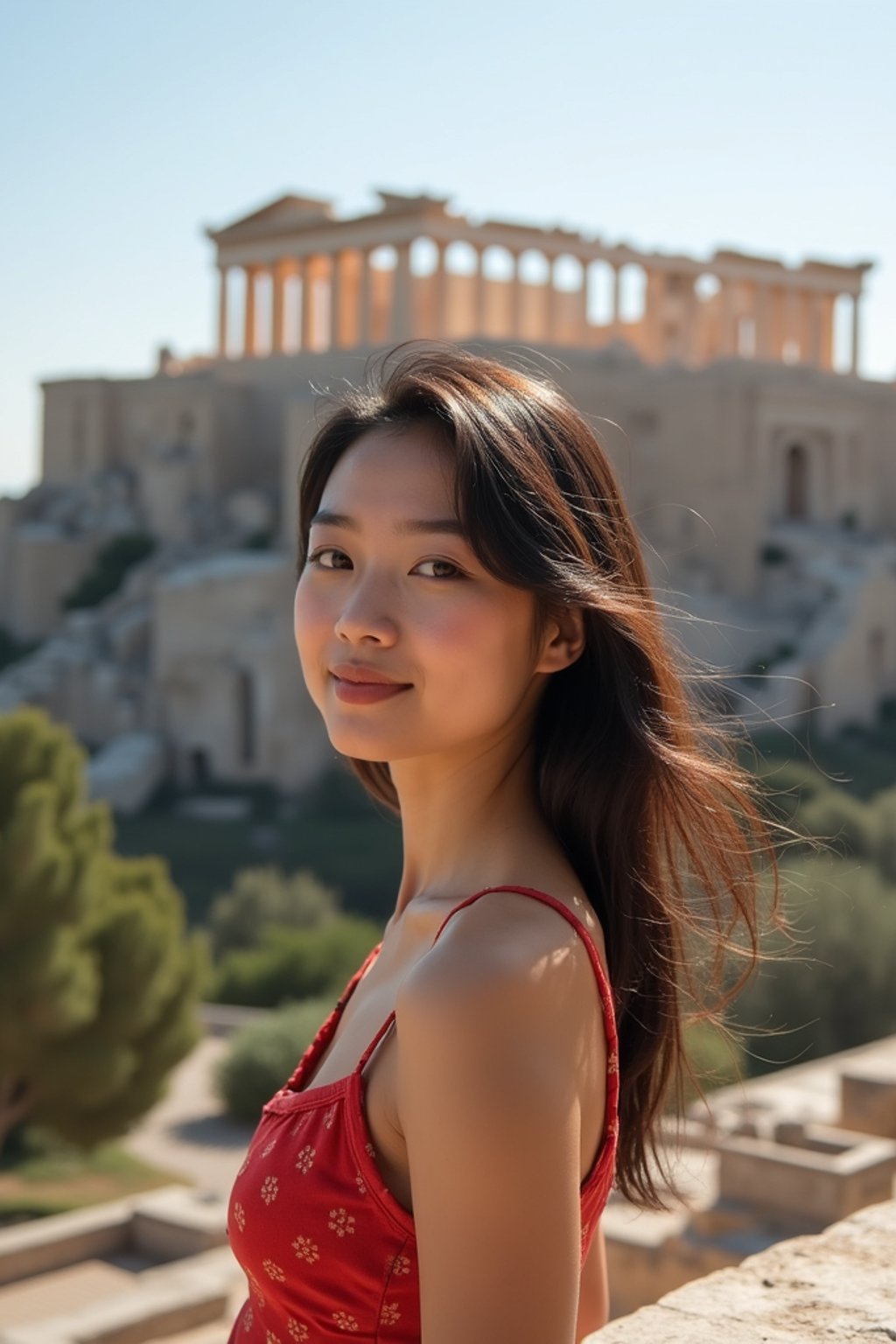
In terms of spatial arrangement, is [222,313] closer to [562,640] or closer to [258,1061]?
[258,1061]

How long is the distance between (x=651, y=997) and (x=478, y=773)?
0.33 meters

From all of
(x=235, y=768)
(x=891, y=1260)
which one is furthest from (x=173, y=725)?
(x=891, y=1260)

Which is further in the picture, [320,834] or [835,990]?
[320,834]

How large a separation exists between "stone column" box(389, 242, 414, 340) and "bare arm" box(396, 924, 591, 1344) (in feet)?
134

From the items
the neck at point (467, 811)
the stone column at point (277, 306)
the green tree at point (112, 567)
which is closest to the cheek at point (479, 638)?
the neck at point (467, 811)

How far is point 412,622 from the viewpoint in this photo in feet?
5.59

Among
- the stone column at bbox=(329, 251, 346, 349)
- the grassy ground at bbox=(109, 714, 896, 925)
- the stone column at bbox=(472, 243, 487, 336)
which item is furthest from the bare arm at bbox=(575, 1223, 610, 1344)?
the stone column at bbox=(329, 251, 346, 349)

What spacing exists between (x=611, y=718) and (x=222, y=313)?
4624 centimetres

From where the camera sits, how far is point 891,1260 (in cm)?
221

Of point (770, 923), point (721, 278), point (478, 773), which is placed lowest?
point (770, 923)

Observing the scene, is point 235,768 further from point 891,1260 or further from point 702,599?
point 891,1260

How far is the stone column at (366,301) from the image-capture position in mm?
43094

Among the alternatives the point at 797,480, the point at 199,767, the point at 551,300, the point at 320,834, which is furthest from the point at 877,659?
the point at 551,300

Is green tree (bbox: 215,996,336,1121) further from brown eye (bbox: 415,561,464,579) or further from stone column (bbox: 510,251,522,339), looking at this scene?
stone column (bbox: 510,251,522,339)
